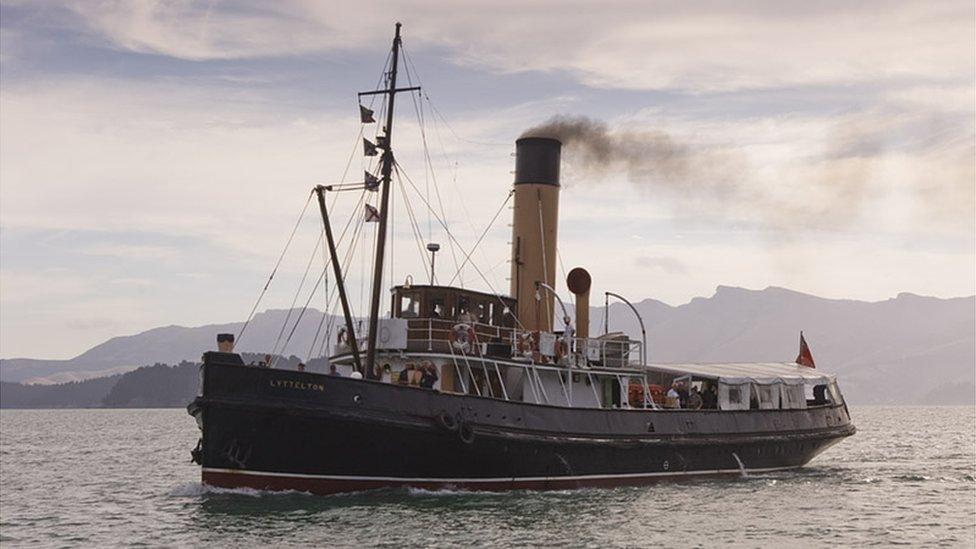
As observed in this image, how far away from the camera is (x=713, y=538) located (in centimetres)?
2548

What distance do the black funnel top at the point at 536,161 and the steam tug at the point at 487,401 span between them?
0.05 metres

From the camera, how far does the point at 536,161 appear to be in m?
37.5

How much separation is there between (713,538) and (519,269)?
13180 millimetres

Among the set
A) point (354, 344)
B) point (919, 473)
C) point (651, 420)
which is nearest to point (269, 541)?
point (354, 344)

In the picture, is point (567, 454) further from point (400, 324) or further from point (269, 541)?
point (269, 541)

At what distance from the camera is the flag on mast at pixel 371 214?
30734 mm

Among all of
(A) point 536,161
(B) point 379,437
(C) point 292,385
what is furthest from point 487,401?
(A) point 536,161

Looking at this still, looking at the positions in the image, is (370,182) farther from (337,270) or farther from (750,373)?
(750,373)

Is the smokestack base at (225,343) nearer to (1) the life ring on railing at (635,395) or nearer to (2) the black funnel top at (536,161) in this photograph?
(2) the black funnel top at (536,161)

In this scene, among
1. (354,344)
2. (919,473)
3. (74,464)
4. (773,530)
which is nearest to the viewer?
(773,530)

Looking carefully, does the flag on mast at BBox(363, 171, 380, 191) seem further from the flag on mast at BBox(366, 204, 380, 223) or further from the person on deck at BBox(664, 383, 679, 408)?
the person on deck at BBox(664, 383, 679, 408)

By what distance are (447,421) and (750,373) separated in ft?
53.6

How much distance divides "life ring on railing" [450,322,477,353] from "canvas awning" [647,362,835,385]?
1082cm

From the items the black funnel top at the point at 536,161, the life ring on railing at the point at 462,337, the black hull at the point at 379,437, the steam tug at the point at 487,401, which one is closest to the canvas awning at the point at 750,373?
the steam tug at the point at 487,401
